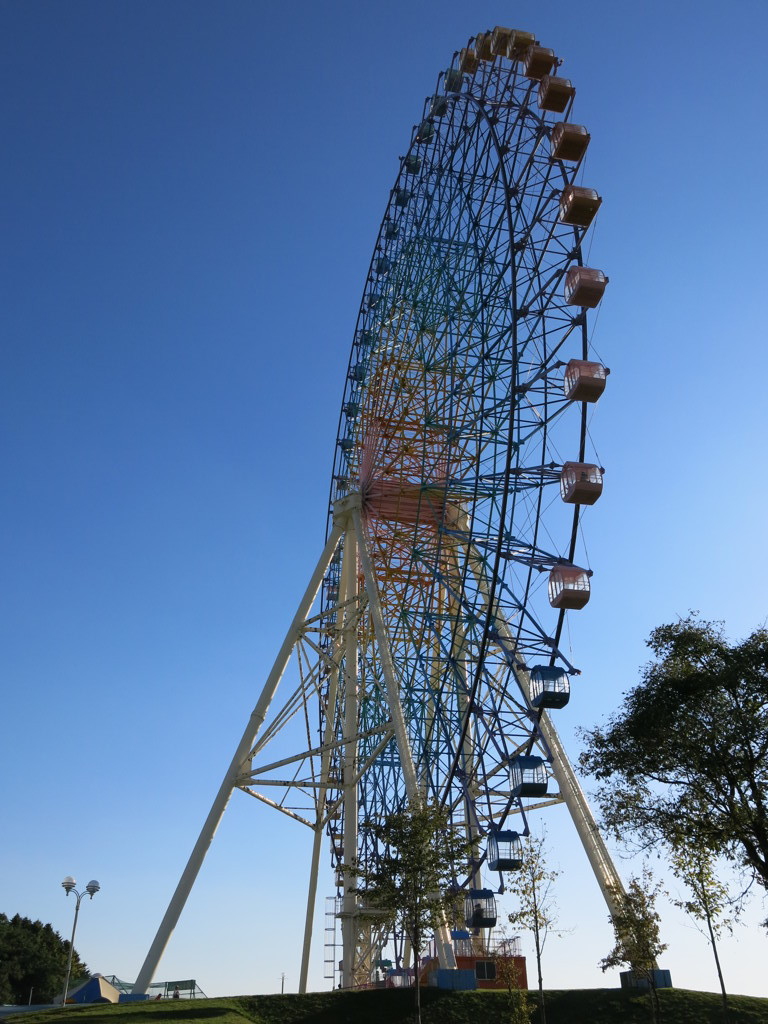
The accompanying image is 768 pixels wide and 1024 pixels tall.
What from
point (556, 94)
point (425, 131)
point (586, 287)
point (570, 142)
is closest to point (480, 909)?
point (586, 287)

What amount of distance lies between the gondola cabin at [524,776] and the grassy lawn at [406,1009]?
4.40 meters

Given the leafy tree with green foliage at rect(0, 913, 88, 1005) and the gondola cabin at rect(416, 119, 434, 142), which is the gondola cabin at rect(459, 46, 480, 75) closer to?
the gondola cabin at rect(416, 119, 434, 142)

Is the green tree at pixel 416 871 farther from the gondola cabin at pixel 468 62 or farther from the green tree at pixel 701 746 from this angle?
the gondola cabin at pixel 468 62

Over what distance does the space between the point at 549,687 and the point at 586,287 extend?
1015 centimetres

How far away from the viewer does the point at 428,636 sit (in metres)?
29.5

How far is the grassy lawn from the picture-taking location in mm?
20031

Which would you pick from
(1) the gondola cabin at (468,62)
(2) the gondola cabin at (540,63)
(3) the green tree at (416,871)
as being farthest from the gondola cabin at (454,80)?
(3) the green tree at (416,871)

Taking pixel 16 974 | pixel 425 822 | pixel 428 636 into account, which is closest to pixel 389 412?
pixel 428 636

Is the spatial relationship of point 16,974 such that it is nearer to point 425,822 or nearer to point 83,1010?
point 83,1010

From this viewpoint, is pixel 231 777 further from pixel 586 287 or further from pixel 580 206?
pixel 580 206

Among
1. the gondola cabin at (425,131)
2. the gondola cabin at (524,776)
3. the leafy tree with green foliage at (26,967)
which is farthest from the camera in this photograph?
the leafy tree with green foliage at (26,967)

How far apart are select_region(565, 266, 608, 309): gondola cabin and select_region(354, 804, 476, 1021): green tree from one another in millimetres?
13151

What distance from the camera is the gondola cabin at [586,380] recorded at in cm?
2428

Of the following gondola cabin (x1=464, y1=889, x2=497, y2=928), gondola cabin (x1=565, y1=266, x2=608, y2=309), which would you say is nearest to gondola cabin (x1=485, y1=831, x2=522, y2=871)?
gondola cabin (x1=464, y1=889, x2=497, y2=928)
